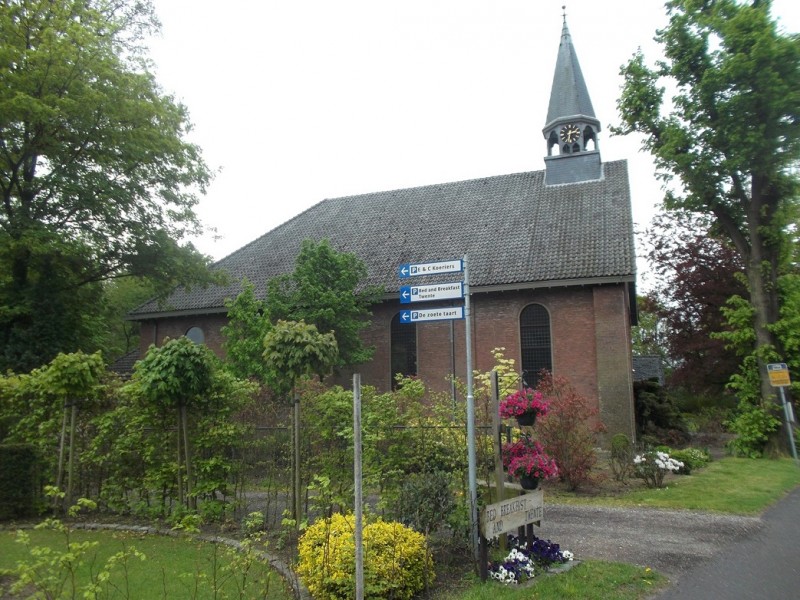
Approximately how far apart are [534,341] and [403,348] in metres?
5.26

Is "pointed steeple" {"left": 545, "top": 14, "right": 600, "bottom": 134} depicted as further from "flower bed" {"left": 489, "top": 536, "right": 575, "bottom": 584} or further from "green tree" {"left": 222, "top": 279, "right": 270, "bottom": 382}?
"flower bed" {"left": 489, "top": 536, "right": 575, "bottom": 584}

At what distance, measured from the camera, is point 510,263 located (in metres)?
20.6

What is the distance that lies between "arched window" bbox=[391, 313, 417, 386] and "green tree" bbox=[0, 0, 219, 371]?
8007 mm

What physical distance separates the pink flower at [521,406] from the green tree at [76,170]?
14.7 metres

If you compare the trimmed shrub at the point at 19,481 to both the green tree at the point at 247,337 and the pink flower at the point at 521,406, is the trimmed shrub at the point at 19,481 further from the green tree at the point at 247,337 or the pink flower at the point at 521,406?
the pink flower at the point at 521,406

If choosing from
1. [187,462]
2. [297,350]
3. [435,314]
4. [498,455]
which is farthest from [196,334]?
[498,455]

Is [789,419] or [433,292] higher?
[433,292]

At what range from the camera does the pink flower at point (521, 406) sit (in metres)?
7.47

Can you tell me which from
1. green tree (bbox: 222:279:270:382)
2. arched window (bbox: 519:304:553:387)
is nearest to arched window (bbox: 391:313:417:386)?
arched window (bbox: 519:304:553:387)

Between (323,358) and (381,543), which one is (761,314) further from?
(381,543)

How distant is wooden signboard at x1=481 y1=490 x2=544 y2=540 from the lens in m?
5.99

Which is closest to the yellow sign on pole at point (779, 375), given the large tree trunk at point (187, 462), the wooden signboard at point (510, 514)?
the wooden signboard at point (510, 514)

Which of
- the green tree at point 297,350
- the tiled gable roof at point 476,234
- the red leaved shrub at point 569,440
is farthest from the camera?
the tiled gable roof at point 476,234

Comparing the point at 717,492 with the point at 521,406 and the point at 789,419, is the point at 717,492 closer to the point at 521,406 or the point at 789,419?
the point at 521,406
